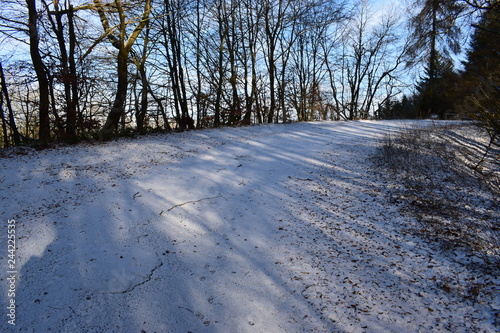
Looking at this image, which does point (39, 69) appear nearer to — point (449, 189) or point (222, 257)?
point (222, 257)

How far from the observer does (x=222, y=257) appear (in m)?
3.44

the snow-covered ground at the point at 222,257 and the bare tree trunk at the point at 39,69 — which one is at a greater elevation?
the bare tree trunk at the point at 39,69

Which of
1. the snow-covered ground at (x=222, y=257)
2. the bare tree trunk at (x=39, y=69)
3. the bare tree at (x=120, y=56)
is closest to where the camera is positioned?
the snow-covered ground at (x=222, y=257)

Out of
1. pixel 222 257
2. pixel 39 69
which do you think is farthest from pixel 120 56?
pixel 222 257

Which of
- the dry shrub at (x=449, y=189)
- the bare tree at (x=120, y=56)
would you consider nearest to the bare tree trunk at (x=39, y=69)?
the bare tree at (x=120, y=56)

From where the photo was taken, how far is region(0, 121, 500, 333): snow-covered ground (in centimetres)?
252

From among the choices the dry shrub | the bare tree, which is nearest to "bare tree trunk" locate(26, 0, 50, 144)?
the bare tree

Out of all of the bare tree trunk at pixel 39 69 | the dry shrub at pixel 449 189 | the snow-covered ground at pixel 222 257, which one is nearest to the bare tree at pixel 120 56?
the bare tree trunk at pixel 39 69

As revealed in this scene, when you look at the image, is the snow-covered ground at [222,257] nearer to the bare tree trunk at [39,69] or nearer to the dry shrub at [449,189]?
the dry shrub at [449,189]

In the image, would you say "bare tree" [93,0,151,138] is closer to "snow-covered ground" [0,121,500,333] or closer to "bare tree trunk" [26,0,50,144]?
"bare tree trunk" [26,0,50,144]

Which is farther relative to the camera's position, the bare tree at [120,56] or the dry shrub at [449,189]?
the bare tree at [120,56]

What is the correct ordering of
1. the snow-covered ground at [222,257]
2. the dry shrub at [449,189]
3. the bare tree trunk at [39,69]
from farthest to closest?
the bare tree trunk at [39,69]
the dry shrub at [449,189]
the snow-covered ground at [222,257]

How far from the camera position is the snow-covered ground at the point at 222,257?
252 cm

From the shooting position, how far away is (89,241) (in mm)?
3619
